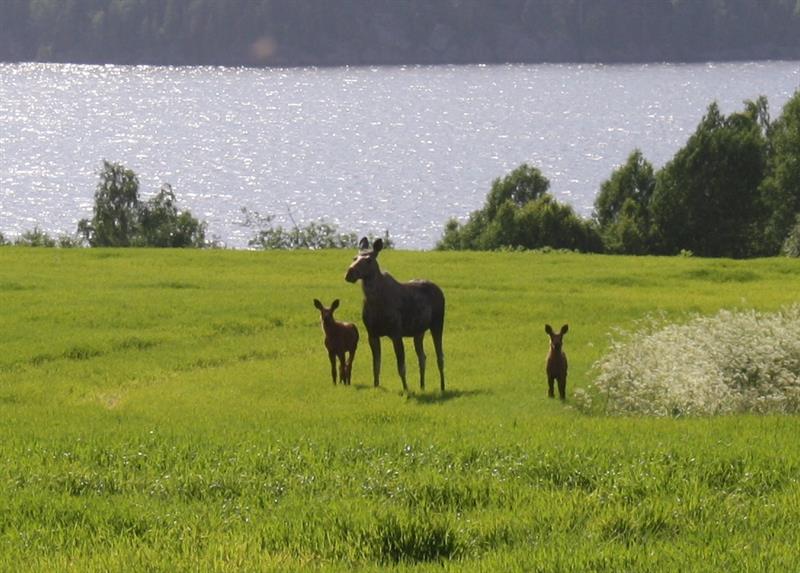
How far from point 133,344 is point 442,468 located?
1760cm

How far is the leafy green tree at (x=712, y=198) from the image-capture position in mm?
84438

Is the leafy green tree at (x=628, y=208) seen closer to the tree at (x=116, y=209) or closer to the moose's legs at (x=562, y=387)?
the tree at (x=116, y=209)

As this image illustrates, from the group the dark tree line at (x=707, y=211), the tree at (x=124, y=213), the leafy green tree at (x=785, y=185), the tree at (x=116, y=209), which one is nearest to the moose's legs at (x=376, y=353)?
the dark tree line at (x=707, y=211)

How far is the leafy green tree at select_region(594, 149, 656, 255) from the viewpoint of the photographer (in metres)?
84.8

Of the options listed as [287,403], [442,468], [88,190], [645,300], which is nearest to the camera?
[442,468]

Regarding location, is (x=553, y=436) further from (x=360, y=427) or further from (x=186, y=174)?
(x=186, y=174)

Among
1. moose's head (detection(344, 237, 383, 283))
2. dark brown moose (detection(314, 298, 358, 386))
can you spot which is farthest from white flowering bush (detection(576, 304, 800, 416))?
dark brown moose (detection(314, 298, 358, 386))

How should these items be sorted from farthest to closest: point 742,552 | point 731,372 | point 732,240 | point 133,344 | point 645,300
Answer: point 732,240 → point 645,300 → point 133,344 → point 731,372 → point 742,552

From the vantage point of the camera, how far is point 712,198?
8438 cm

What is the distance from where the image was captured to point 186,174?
16988 centimetres

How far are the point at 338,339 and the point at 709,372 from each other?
671 cm

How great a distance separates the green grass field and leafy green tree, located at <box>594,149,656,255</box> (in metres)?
56.8

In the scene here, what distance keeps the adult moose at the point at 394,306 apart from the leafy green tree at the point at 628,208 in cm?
6284

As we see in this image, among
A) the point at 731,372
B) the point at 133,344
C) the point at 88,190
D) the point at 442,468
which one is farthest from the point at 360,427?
the point at 88,190
